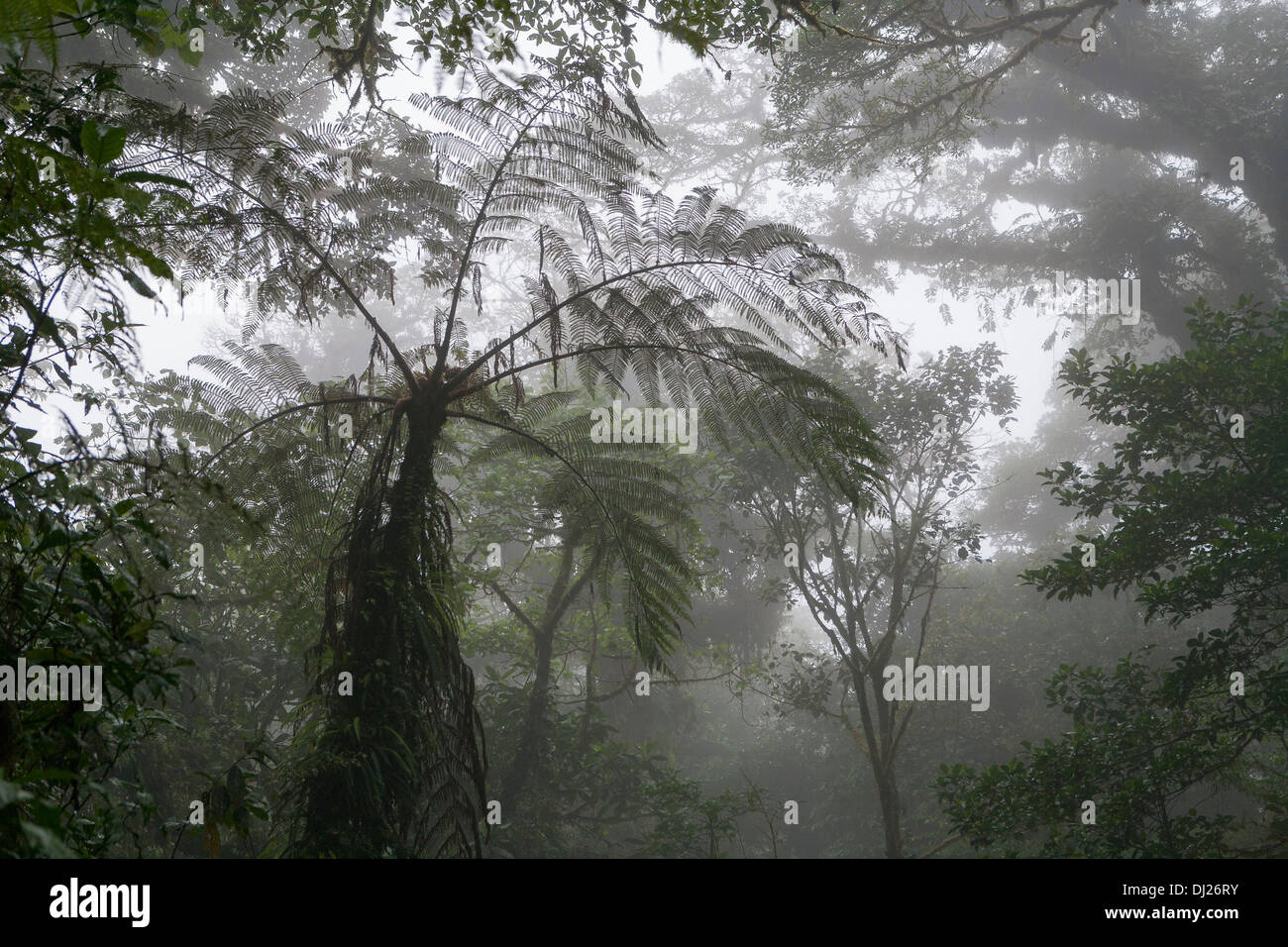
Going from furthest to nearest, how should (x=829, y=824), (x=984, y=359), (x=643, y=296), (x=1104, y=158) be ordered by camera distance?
(x=1104, y=158) < (x=829, y=824) < (x=984, y=359) < (x=643, y=296)

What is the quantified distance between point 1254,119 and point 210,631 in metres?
15.7

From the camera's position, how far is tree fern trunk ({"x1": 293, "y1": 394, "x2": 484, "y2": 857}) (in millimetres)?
2648

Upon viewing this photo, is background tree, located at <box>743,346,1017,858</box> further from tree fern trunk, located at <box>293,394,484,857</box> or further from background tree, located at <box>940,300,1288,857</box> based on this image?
tree fern trunk, located at <box>293,394,484,857</box>

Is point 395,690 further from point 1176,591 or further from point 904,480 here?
point 904,480

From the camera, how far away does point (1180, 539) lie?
5.42 m

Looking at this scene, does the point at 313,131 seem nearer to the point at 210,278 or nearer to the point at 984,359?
the point at 210,278

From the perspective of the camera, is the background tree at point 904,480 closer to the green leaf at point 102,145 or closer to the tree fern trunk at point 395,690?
the tree fern trunk at point 395,690

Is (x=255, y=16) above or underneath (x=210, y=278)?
above

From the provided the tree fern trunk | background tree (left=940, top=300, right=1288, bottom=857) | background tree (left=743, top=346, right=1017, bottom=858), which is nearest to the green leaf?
the tree fern trunk

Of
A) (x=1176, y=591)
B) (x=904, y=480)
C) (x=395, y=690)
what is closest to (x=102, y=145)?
(x=395, y=690)

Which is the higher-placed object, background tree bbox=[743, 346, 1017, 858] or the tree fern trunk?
background tree bbox=[743, 346, 1017, 858]


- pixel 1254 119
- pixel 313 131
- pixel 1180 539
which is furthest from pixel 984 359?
pixel 313 131

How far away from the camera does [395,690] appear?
2.77m

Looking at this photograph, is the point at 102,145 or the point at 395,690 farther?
the point at 395,690
